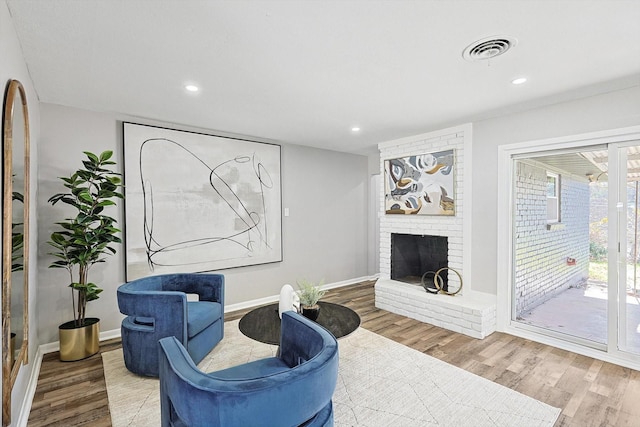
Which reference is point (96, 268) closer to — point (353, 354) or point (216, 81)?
point (216, 81)

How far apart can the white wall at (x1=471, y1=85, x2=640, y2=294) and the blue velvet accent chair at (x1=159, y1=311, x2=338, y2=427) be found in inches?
109

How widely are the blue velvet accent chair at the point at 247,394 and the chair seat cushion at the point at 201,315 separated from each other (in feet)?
3.83

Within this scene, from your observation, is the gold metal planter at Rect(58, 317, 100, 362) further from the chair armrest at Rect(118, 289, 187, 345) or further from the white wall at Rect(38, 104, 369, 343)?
the chair armrest at Rect(118, 289, 187, 345)

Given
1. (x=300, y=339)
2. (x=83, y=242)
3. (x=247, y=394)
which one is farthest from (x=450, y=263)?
(x=83, y=242)

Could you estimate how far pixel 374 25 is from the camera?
69.7 inches

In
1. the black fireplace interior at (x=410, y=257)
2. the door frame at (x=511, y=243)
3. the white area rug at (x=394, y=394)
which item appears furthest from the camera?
the black fireplace interior at (x=410, y=257)

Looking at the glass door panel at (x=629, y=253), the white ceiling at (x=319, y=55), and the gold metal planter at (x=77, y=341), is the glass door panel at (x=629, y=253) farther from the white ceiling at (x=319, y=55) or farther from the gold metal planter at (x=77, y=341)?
the gold metal planter at (x=77, y=341)

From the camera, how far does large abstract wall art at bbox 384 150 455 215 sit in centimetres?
390

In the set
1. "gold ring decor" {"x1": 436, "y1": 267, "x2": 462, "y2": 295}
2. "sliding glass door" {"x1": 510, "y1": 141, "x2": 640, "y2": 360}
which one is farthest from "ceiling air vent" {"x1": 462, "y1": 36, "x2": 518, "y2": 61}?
"gold ring decor" {"x1": 436, "y1": 267, "x2": 462, "y2": 295}

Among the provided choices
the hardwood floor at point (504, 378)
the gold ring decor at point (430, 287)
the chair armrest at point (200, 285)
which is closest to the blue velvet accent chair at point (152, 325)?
the hardwood floor at point (504, 378)

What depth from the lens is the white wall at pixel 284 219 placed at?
3.04 meters

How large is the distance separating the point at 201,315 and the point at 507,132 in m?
3.55

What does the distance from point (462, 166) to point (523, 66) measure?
63.0 inches

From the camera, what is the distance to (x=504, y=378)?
2.50 metres
